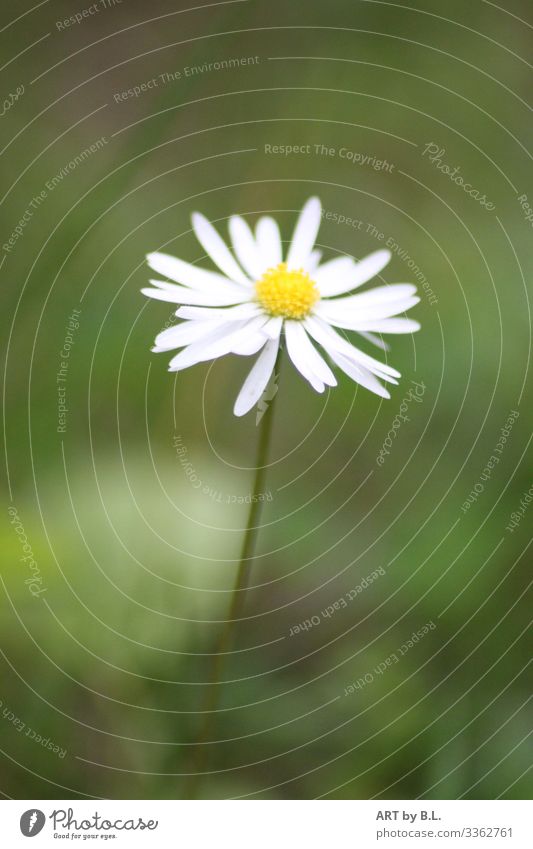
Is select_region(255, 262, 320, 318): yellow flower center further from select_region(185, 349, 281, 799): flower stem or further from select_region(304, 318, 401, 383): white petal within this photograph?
select_region(185, 349, 281, 799): flower stem

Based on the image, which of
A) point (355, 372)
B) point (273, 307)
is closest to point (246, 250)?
point (273, 307)

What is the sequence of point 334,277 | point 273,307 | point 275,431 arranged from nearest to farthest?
point 273,307 → point 334,277 → point 275,431

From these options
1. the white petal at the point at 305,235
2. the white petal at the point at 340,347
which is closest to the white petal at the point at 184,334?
the white petal at the point at 340,347

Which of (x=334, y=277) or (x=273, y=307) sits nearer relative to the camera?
(x=273, y=307)

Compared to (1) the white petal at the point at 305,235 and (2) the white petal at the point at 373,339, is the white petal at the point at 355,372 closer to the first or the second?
(2) the white petal at the point at 373,339

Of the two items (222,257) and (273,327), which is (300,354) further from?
(222,257)

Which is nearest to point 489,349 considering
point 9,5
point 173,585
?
point 173,585

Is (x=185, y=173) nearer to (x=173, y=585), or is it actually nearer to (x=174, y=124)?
(x=174, y=124)
